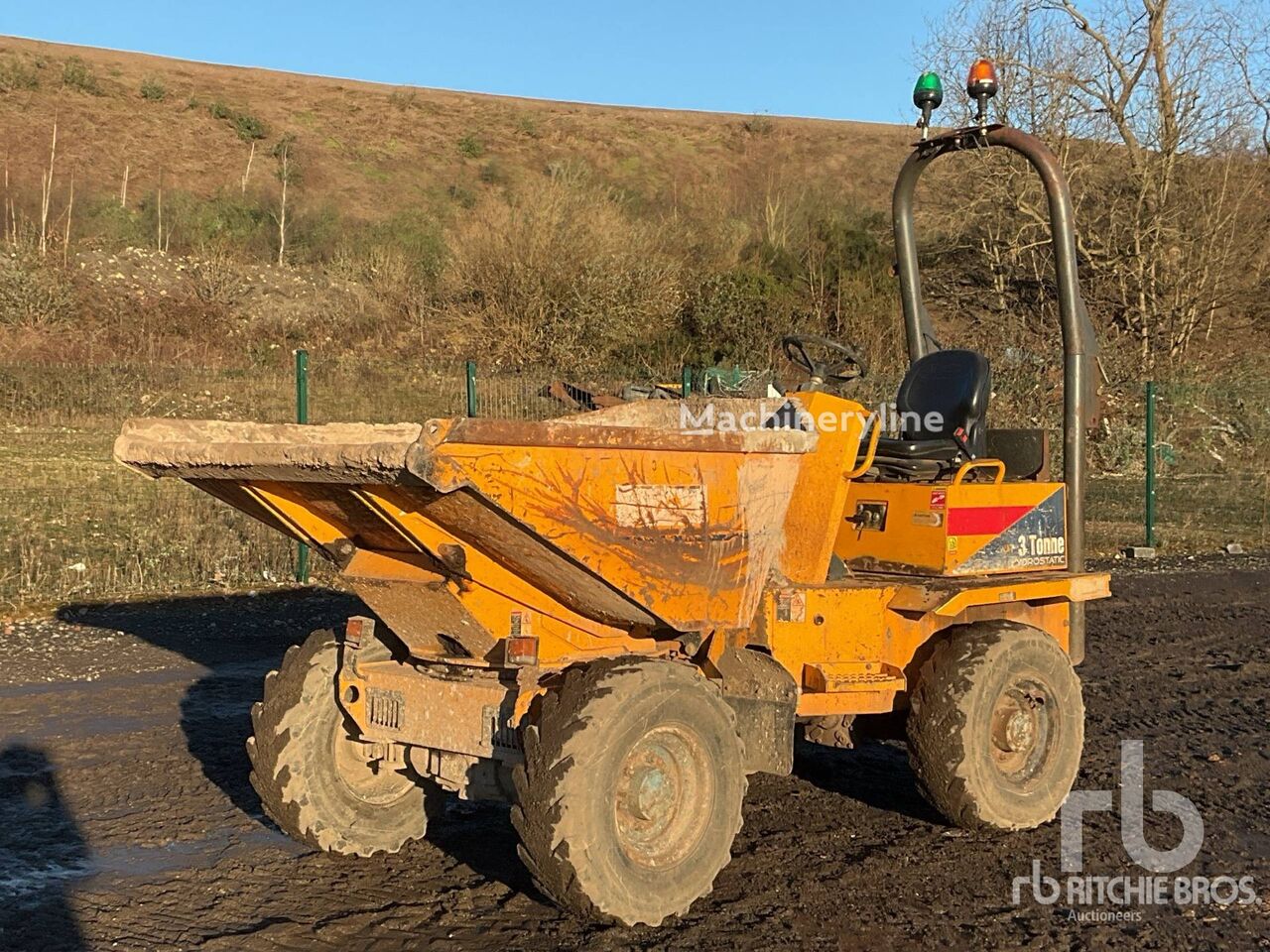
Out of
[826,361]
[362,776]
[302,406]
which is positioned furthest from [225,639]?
[826,361]

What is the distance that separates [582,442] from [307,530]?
115 centimetres

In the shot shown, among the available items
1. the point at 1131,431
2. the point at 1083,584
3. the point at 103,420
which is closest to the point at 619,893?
the point at 1083,584

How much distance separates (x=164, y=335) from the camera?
21.9 m

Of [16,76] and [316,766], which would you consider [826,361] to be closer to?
[316,766]

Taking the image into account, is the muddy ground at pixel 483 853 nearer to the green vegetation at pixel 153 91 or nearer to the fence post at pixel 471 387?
the fence post at pixel 471 387

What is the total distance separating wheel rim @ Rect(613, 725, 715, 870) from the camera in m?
4.08

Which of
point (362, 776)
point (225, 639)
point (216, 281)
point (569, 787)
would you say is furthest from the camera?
point (216, 281)

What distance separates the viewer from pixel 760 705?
15.0ft

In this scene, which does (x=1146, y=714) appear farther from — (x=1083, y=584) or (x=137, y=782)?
(x=137, y=782)

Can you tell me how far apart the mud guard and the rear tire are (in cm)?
136

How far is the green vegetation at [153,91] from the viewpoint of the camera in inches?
1864

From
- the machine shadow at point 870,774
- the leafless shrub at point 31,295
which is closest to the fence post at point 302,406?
the machine shadow at point 870,774

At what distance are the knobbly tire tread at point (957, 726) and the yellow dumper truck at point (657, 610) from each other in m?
0.01

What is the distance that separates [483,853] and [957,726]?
190cm
